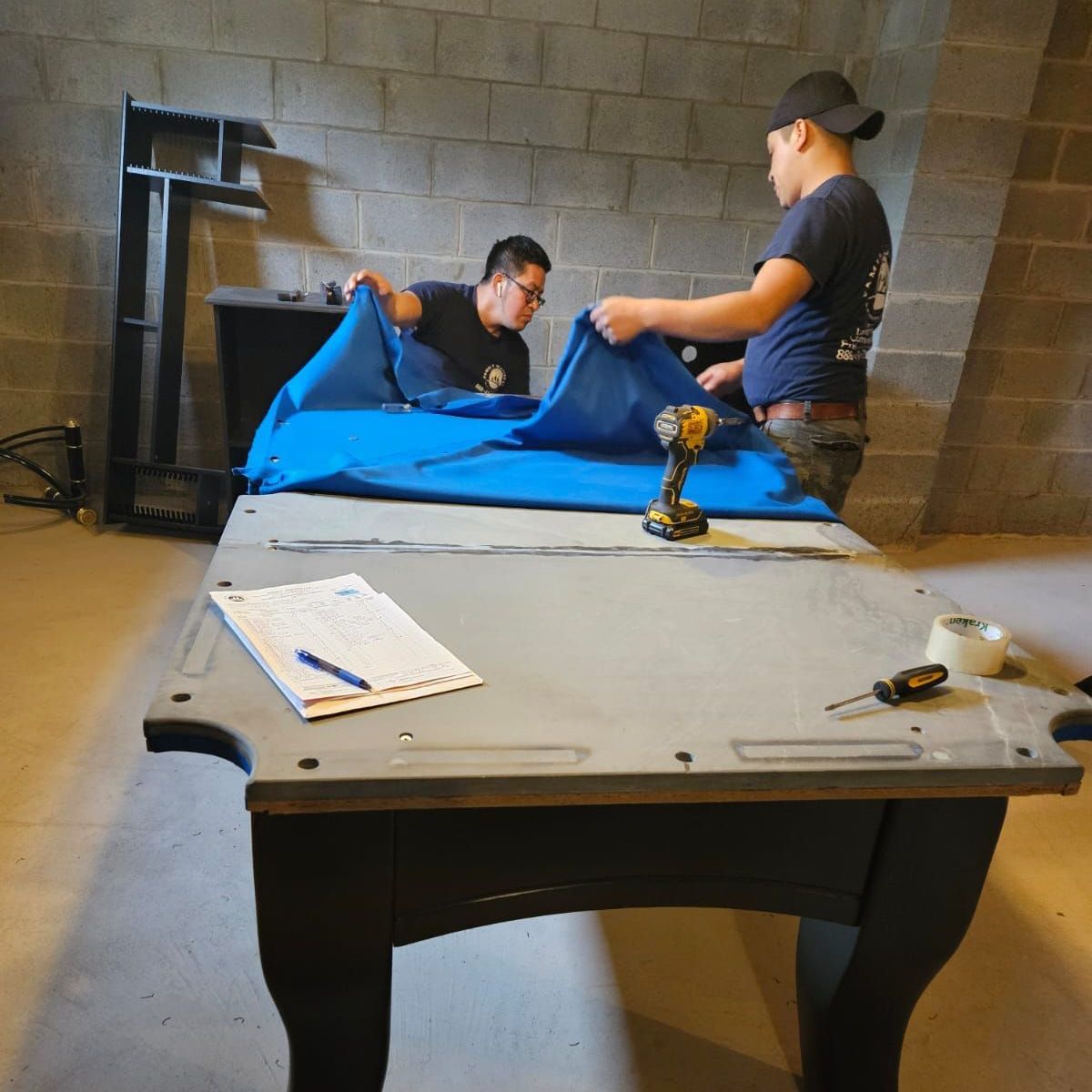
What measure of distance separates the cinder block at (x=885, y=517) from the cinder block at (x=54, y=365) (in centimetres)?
282

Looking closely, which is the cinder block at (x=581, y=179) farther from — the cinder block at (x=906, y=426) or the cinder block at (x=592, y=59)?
the cinder block at (x=906, y=426)

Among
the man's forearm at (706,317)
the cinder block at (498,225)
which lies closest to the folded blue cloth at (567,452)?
the man's forearm at (706,317)

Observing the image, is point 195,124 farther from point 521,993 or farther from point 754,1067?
point 754,1067

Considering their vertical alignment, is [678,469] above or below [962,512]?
above

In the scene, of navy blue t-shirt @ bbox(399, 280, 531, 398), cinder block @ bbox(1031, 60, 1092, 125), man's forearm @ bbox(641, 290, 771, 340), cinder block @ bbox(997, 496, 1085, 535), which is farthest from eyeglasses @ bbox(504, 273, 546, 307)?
cinder block @ bbox(997, 496, 1085, 535)

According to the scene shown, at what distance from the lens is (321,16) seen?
2.84 meters

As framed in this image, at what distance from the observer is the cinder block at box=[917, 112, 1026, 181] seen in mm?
2791

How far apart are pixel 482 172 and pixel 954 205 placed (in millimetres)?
1610

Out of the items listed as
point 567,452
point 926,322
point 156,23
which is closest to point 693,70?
point 926,322

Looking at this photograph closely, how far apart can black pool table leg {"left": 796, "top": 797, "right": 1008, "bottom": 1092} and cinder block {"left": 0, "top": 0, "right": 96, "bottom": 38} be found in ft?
10.8

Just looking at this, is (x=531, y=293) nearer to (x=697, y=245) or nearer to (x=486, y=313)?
(x=486, y=313)

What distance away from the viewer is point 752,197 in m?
3.18

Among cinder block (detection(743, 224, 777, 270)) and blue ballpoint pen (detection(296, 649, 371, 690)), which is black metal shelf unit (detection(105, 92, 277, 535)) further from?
blue ballpoint pen (detection(296, 649, 371, 690))

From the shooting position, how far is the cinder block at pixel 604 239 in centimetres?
316
